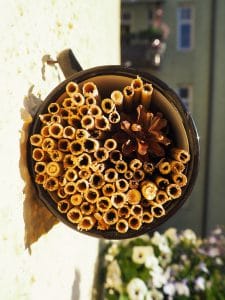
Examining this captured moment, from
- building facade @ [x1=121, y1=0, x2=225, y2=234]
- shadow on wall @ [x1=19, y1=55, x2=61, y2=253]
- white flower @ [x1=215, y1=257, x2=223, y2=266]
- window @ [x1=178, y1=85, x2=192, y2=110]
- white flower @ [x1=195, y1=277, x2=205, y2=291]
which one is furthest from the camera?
window @ [x1=178, y1=85, x2=192, y2=110]

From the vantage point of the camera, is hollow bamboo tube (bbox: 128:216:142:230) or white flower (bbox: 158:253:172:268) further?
white flower (bbox: 158:253:172:268)

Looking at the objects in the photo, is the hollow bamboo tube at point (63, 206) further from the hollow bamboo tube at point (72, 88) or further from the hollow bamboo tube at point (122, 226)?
the hollow bamboo tube at point (72, 88)

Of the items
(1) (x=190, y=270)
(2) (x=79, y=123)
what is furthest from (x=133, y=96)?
(1) (x=190, y=270)

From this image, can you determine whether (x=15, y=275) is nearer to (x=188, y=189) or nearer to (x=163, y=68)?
(x=188, y=189)

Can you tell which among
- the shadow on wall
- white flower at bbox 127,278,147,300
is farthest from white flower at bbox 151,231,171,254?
the shadow on wall

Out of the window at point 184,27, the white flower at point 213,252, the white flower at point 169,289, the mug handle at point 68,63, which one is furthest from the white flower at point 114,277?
the window at point 184,27

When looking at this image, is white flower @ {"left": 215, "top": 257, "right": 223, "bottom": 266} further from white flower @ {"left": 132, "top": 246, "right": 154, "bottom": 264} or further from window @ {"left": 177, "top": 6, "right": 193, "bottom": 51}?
window @ {"left": 177, "top": 6, "right": 193, "bottom": 51}

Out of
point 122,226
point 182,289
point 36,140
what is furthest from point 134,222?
point 182,289
